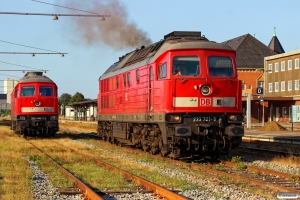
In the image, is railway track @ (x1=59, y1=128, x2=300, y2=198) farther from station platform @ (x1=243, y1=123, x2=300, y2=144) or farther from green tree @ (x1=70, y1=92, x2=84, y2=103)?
green tree @ (x1=70, y1=92, x2=84, y2=103)

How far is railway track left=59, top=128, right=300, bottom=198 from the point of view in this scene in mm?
11758

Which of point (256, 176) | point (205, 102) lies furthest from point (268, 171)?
point (205, 102)

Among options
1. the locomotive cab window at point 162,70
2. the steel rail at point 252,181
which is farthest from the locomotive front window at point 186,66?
the steel rail at point 252,181

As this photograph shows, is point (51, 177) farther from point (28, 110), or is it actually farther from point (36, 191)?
point (28, 110)

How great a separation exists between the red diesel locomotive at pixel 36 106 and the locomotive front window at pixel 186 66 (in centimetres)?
1676

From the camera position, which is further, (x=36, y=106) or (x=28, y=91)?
(x=28, y=91)

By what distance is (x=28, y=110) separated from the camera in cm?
3203

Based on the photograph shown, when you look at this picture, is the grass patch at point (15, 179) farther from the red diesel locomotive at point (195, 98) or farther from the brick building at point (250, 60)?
the brick building at point (250, 60)

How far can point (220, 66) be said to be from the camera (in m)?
17.0

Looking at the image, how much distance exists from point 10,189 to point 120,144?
14.7 m

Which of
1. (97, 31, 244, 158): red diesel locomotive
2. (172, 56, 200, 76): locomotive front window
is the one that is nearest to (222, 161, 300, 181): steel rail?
(97, 31, 244, 158): red diesel locomotive

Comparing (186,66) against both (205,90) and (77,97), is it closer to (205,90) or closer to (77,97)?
(205,90)

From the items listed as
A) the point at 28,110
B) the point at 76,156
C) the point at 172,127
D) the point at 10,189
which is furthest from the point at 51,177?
the point at 28,110

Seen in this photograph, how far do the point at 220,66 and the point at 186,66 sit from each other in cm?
113
